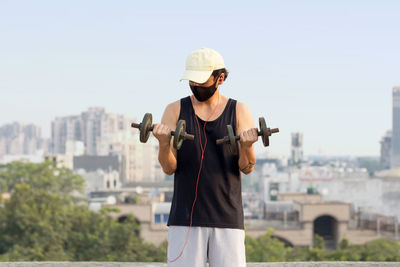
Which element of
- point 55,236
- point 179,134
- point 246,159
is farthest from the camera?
point 55,236

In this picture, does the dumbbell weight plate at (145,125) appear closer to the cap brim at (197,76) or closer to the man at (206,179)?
the man at (206,179)

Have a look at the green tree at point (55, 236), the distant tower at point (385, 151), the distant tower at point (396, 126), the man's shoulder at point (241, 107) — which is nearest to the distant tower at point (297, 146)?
the distant tower at point (396, 126)

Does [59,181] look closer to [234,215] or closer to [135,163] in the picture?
[234,215]

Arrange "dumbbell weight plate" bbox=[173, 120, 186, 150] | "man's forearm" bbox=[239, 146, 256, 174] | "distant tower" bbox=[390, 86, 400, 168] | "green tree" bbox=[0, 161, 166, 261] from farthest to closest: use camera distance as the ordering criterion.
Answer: "distant tower" bbox=[390, 86, 400, 168] → "green tree" bbox=[0, 161, 166, 261] → "man's forearm" bbox=[239, 146, 256, 174] → "dumbbell weight plate" bbox=[173, 120, 186, 150]

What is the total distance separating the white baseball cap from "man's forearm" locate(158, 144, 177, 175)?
382mm

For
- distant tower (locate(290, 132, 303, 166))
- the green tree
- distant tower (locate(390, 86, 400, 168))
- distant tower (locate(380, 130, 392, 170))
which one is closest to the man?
the green tree

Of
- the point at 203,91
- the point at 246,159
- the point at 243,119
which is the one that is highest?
the point at 203,91

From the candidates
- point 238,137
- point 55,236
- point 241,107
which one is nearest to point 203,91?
point 241,107

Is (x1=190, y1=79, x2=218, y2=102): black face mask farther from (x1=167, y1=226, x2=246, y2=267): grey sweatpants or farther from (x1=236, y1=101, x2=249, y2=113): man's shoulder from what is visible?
(x1=167, y1=226, x2=246, y2=267): grey sweatpants

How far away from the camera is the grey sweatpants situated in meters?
3.35

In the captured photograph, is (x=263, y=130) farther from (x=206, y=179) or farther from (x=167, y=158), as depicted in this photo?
(x=167, y=158)

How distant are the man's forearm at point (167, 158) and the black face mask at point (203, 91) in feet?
1.18

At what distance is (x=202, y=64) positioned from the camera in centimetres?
343

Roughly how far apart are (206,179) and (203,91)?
48 centimetres
